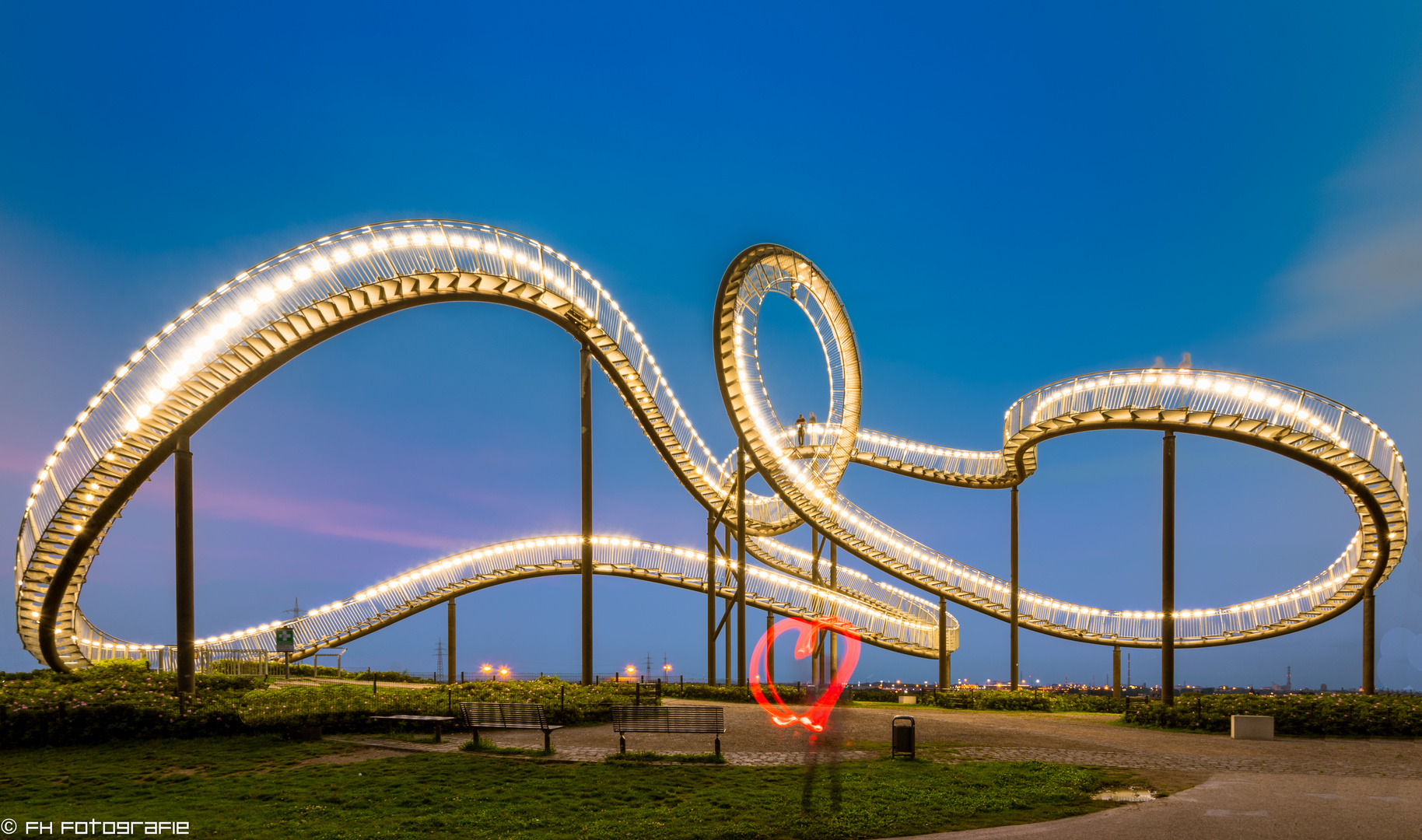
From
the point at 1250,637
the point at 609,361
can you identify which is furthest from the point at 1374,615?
the point at 609,361

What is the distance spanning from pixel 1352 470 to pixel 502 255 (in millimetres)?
26558

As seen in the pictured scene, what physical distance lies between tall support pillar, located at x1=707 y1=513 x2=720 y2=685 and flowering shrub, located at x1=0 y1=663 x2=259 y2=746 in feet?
59.3

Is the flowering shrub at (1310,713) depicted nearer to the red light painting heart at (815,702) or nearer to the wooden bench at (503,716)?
the red light painting heart at (815,702)

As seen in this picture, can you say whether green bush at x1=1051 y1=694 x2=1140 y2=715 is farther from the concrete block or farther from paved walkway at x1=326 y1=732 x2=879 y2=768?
paved walkway at x1=326 y1=732 x2=879 y2=768

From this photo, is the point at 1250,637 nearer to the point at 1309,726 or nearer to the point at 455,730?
the point at 1309,726

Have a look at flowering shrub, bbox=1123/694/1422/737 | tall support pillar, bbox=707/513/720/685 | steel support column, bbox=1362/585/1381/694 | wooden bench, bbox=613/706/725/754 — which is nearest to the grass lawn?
wooden bench, bbox=613/706/725/754

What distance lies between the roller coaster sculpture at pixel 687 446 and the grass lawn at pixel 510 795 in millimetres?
7938

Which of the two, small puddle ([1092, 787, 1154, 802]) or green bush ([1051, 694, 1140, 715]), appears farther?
green bush ([1051, 694, 1140, 715])

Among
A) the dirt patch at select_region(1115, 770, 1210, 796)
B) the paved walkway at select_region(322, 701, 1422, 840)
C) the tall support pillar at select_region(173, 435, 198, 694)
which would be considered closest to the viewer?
the paved walkway at select_region(322, 701, 1422, 840)

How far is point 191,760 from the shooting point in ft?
47.6

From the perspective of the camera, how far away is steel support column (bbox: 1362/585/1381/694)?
31391 mm

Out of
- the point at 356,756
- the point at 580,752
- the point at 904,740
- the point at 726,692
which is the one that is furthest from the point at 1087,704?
the point at 356,756

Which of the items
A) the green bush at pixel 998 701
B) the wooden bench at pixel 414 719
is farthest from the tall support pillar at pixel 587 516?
the green bush at pixel 998 701

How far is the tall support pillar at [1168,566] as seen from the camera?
24.9 m
